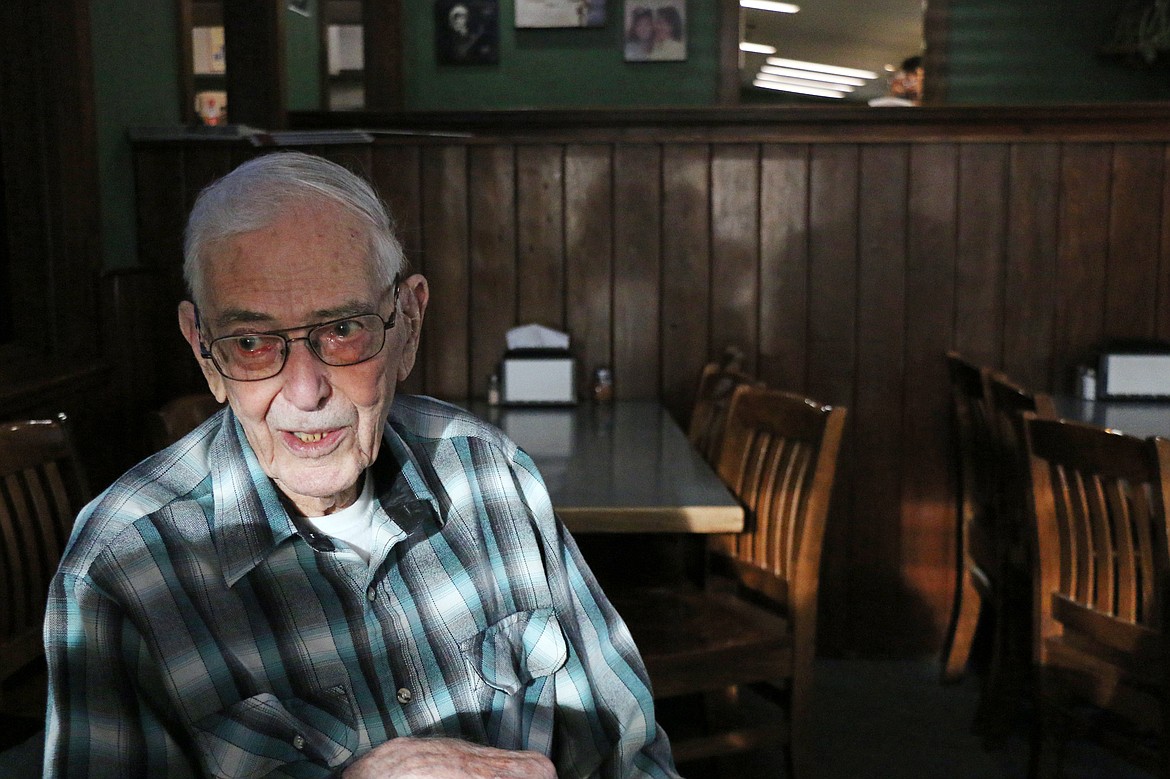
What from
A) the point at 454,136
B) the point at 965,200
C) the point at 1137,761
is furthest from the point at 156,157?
the point at 1137,761

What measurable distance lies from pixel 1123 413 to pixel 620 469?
1.63 m

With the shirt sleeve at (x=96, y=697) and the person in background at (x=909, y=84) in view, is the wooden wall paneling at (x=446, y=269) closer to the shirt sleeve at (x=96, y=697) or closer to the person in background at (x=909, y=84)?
the shirt sleeve at (x=96, y=697)

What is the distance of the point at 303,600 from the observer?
4.16ft

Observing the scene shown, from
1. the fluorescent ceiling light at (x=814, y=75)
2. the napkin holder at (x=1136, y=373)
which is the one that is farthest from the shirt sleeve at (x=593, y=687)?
the fluorescent ceiling light at (x=814, y=75)

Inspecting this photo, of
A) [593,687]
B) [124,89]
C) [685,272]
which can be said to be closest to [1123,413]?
[685,272]

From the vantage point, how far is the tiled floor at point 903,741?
3008 mm

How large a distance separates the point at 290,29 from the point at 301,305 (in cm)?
500

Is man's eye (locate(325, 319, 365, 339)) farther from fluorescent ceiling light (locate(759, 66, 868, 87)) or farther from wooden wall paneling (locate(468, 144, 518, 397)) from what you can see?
fluorescent ceiling light (locate(759, 66, 868, 87))

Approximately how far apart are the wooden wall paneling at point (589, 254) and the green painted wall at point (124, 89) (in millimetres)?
1265

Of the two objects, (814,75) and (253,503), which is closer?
(253,503)

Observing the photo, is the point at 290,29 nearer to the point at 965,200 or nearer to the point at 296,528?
the point at 965,200

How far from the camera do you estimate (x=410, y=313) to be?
Result: 4.81 feet

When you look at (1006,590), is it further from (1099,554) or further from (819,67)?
(819,67)

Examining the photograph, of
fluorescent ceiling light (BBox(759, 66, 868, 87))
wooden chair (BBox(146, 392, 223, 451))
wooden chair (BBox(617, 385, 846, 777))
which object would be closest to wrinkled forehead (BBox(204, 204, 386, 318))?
wooden chair (BBox(146, 392, 223, 451))
